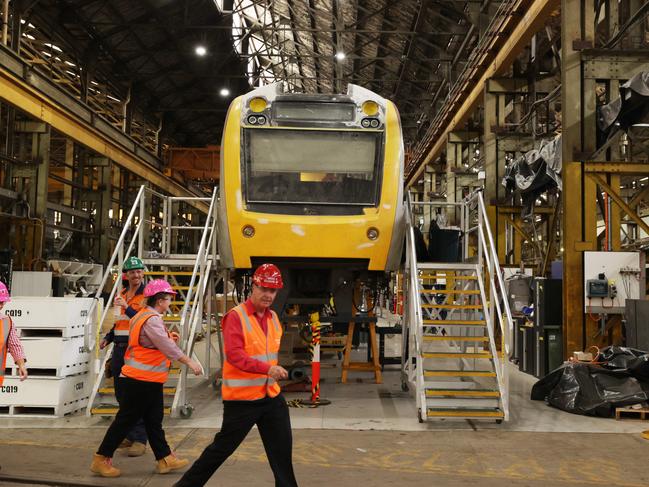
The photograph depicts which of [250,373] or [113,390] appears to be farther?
[113,390]

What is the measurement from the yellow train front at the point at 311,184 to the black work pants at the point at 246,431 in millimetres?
4029

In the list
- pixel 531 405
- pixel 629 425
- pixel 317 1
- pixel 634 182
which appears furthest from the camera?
pixel 634 182

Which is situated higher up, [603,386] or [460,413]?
[603,386]

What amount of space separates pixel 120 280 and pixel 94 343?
810 mm

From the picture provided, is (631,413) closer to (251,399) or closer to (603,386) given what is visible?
(603,386)

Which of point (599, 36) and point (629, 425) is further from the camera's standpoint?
point (599, 36)

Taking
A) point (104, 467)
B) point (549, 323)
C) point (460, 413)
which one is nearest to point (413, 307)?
point (460, 413)

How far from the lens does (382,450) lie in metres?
5.95

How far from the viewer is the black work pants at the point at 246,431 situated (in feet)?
12.6

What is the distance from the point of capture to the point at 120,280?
7848mm

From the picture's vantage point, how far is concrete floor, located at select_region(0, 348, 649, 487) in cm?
504

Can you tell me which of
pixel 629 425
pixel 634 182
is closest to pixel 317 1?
pixel 634 182

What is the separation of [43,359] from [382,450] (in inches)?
151

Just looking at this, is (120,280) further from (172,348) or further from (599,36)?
(599,36)
